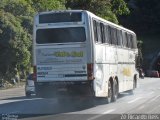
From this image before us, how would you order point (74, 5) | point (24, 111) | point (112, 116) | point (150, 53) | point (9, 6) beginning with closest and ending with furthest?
point (112, 116), point (24, 111), point (9, 6), point (74, 5), point (150, 53)

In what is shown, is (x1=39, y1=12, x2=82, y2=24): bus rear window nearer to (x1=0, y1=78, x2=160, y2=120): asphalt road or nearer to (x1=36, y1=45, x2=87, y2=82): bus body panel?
(x1=36, y1=45, x2=87, y2=82): bus body panel

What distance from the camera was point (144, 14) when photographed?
88.1 metres

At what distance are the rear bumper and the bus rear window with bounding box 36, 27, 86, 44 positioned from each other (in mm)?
1699

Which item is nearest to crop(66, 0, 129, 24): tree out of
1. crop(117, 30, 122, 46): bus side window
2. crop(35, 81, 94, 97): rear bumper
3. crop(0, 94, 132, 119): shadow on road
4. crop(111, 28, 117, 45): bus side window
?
crop(117, 30, 122, 46): bus side window

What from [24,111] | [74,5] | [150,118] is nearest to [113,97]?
[24,111]

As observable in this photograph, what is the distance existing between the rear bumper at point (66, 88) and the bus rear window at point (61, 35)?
1699 millimetres

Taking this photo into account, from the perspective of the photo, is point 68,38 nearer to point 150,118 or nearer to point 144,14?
point 150,118

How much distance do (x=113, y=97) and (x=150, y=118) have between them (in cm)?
753

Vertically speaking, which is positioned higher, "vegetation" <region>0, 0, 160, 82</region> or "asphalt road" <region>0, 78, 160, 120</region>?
"vegetation" <region>0, 0, 160, 82</region>

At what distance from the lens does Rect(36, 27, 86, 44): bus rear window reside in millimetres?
21688

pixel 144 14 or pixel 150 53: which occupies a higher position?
pixel 144 14

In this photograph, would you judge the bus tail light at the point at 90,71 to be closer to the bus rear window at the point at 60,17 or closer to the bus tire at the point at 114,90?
the bus rear window at the point at 60,17

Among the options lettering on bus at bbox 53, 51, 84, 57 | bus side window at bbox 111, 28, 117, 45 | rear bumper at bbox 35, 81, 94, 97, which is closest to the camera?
rear bumper at bbox 35, 81, 94, 97

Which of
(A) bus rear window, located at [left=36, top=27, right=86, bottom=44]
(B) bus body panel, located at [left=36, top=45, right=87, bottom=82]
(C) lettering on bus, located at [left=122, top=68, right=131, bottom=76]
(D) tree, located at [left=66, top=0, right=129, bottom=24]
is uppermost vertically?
(D) tree, located at [left=66, top=0, right=129, bottom=24]
